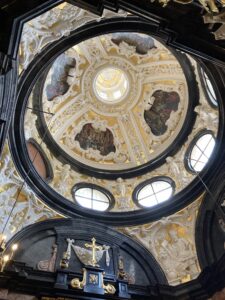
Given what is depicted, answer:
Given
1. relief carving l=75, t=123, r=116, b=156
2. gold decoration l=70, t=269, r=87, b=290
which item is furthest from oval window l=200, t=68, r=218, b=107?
gold decoration l=70, t=269, r=87, b=290

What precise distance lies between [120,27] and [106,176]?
778 centimetres

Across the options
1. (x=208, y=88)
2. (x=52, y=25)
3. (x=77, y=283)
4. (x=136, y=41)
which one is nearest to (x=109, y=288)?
(x=77, y=283)

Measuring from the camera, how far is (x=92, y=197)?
15.5 m

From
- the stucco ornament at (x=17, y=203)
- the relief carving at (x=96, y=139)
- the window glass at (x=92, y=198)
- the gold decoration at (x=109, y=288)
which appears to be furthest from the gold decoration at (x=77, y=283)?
the relief carving at (x=96, y=139)

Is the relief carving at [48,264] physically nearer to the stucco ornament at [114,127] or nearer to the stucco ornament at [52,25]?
the stucco ornament at [114,127]

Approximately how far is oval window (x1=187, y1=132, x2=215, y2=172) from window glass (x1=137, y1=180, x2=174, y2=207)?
144 centimetres

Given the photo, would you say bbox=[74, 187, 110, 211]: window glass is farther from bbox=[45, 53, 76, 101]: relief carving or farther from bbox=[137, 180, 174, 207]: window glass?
bbox=[45, 53, 76, 101]: relief carving

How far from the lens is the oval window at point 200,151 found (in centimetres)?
1431

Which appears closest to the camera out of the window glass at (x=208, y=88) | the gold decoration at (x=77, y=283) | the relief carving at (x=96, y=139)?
the gold decoration at (x=77, y=283)

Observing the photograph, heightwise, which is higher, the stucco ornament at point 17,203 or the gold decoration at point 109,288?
the stucco ornament at point 17,203

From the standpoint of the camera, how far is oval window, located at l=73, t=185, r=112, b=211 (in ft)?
49.3

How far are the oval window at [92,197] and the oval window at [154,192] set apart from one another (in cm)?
139

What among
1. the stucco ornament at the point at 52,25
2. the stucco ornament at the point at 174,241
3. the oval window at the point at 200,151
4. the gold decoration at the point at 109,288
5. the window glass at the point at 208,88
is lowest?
the gold decoration at the point at 109,288

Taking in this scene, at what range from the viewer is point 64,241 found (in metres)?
12.6
